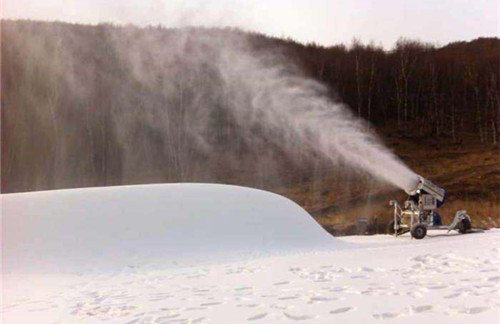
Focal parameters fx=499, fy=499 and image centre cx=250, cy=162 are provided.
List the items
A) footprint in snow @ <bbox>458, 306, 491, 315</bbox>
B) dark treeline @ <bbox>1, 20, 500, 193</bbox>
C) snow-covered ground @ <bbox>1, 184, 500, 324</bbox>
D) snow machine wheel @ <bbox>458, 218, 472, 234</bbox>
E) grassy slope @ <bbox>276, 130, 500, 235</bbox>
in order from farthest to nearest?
dark treeline @ <bbox>1, 20, 500, 193</bbox> → grassy slope @ <bbox>276, 130, 500, 235</bbox> → snow machine wheel @ <bbox>458, 218, 472, 234</bbox> → snow-covered ground @ <bbox>1, 184, 500, 324</bbox> → footprint in snow @ <bbox>458, 306, 491, 315</bbox>

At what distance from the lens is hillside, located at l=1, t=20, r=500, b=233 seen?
110 ft

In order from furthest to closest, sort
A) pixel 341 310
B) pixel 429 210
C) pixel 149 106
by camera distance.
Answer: pixel 149 106
pixel 429 210
pixel 341 310

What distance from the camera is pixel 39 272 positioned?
841 cm

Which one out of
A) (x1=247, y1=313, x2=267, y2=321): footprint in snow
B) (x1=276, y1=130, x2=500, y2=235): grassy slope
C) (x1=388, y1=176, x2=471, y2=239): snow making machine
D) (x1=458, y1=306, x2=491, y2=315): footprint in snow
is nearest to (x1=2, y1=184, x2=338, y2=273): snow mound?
(x1=388, y1=176, x2=471, y2=239): snow making machine

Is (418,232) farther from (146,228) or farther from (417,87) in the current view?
(417,87)

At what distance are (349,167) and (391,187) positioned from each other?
4140 mm

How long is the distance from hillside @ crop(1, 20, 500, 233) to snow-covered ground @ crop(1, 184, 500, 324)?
20.2 meters

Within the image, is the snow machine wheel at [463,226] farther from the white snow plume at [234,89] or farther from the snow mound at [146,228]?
the white snow plume at [234,89]

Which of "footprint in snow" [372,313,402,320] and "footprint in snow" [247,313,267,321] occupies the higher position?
"footprint in snow" [372,313,402,320]

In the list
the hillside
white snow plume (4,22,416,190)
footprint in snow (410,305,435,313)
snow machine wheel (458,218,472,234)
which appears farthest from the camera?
white snow plume (4,22,416,190)

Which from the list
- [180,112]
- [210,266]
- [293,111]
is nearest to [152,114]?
[180,112]

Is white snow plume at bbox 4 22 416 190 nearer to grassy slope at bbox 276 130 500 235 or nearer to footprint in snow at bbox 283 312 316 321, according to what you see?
grassy slope at bbox 276 130 500 235

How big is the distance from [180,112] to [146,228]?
27772 mm

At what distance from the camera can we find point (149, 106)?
36.8 m
